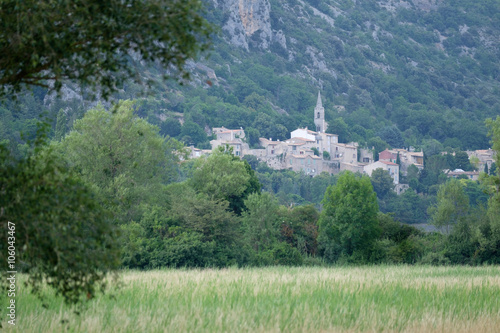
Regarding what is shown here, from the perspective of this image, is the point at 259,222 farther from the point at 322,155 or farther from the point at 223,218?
the point at 322,155

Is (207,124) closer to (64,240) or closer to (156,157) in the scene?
(156,157)

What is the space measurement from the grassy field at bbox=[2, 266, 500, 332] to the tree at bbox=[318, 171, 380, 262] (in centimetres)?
2482

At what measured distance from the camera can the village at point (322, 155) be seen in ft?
510

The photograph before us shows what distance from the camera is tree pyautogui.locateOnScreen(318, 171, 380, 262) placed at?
40.0 meters

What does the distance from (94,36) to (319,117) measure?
622 ft

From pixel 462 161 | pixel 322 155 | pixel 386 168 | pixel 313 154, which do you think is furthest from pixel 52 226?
pixel 462 161

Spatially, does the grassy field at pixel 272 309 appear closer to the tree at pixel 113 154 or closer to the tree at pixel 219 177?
the tree at pixel 113 154

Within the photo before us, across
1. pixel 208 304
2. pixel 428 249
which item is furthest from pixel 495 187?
pixel 208 304

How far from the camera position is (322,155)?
545 ft

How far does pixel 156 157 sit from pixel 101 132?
206 inches

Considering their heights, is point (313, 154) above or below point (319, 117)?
below

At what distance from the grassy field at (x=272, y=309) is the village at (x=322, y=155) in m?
130

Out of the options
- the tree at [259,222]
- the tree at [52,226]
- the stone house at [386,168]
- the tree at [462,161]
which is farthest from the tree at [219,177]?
the tree at [462,161]

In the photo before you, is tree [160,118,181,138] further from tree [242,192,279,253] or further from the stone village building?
tree [242,192,279,253]
